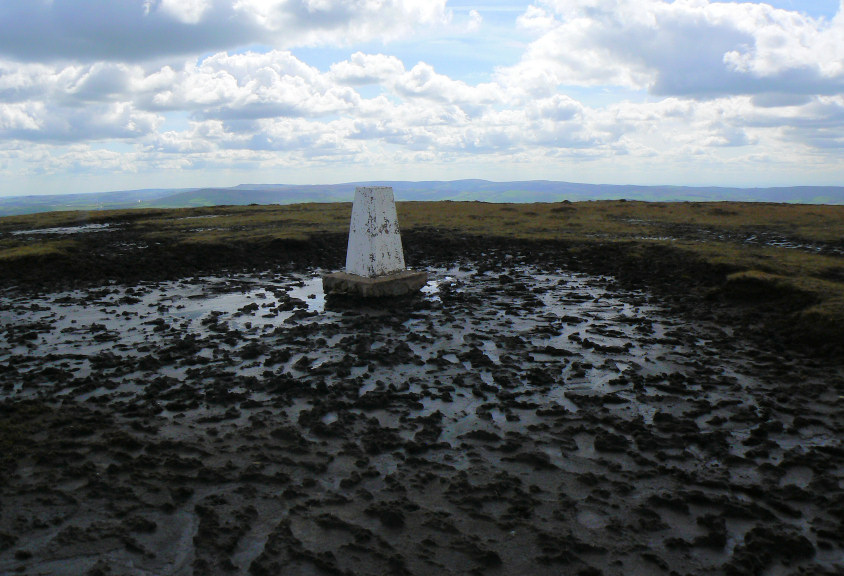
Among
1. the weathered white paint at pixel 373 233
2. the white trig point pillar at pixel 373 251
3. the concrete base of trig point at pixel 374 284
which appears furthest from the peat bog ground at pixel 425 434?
the weathered white paint at pixel 373 233

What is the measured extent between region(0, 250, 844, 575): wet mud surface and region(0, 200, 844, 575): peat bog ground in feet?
0.11

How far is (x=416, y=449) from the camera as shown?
7.37m

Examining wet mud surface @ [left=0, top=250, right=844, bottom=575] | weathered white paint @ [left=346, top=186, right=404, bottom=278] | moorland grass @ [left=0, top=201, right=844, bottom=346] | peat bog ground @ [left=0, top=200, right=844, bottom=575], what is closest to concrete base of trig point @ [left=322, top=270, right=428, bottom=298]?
weathered white paint @ [left=346, top=186, right=404, bottom=278]

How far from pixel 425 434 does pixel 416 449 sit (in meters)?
0.50

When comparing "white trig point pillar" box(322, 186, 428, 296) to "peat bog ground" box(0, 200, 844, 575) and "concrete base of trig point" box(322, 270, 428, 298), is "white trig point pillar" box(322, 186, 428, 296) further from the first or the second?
"peat bog ground" box(0, 200, 844, 575)

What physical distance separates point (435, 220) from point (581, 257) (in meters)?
15.0

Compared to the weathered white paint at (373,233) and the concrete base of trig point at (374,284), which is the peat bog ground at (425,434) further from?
the weathered white paint at (373,233)

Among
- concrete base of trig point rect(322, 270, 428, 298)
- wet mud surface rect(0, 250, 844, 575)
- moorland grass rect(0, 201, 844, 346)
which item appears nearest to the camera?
wet mud surface rect(0, 250, 844, 575)

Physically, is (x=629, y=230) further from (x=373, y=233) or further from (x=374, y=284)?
(x=374, y=284)

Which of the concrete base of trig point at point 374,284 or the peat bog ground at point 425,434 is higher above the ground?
the concrete base of trig point at point 374,284

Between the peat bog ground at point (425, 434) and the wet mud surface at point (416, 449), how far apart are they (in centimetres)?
3

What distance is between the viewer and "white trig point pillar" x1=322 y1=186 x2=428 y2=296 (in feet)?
54.2

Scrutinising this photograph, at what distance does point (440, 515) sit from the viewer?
5.97 metres

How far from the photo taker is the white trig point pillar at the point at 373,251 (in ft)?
54.2
